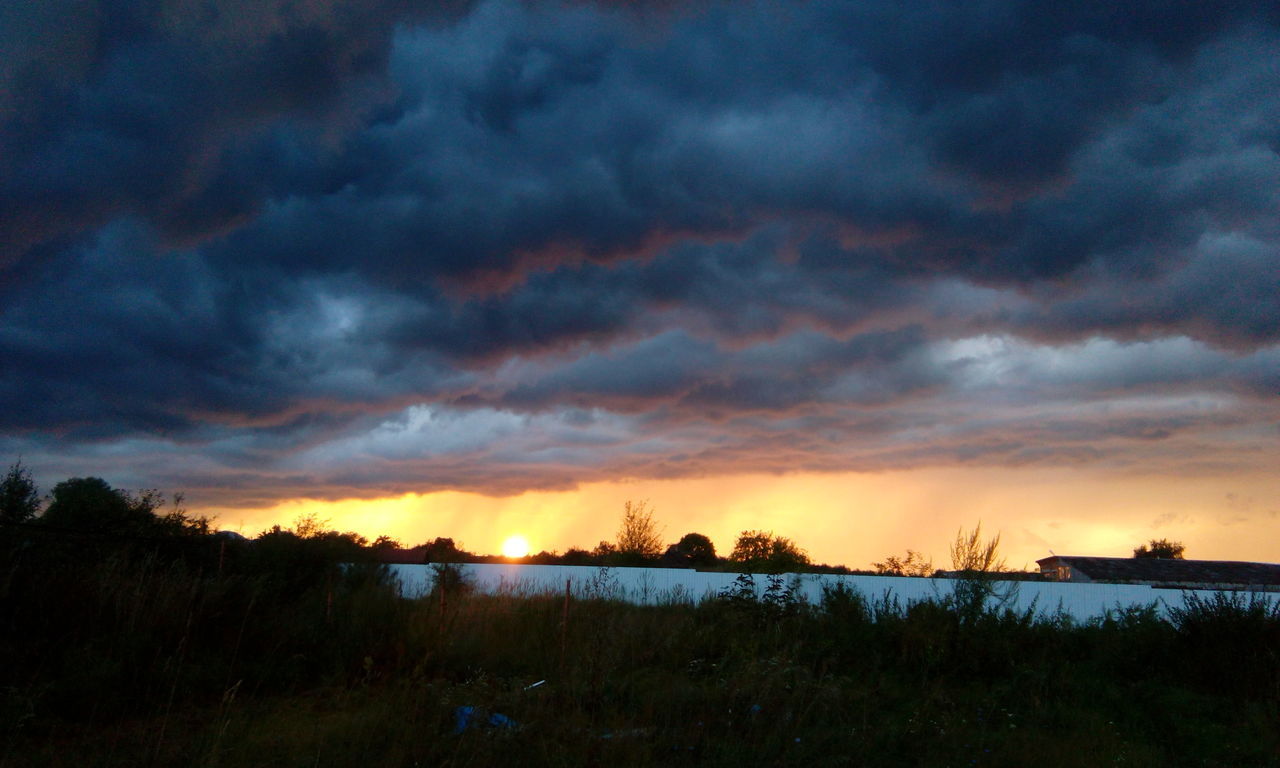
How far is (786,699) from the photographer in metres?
8.89

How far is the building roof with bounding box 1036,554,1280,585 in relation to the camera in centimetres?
3941

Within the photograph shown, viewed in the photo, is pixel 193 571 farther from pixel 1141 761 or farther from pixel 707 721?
pixel 1141 761

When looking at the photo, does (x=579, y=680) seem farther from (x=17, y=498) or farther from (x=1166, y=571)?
(x=1166, y=571)

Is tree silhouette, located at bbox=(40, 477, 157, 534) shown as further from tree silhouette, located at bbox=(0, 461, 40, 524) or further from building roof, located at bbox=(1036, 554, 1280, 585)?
building roof, located at bbox=(1036, 554, 1280, 585)

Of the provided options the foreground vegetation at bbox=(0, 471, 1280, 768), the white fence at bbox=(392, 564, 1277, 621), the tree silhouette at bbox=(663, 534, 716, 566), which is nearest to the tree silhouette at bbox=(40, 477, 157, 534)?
the foreground vegetation at bbox=(0, 471, 1280, 768)

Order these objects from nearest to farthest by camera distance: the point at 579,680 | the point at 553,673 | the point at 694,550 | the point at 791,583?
the point at 579,680
the point at 553,673
the point at 791,583
the point at 694,550

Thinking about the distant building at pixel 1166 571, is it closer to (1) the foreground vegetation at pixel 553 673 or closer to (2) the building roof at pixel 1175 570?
(2) the building roof at pixel 1175 570

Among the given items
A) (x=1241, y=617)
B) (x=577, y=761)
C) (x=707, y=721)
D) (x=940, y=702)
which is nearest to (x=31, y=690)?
(x=577, y=761)

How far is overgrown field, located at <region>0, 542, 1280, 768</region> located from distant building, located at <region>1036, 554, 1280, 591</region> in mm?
30008

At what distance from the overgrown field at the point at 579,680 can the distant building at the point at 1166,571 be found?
98.5 ft

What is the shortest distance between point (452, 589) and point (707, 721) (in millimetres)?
13090

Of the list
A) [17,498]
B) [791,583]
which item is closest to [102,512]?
[17,498]

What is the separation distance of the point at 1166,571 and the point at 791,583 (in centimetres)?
3343

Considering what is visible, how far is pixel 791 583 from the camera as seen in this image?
Answer: 18.6 metres
